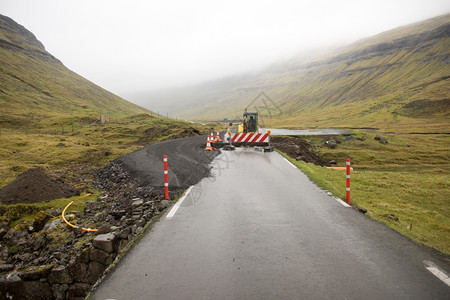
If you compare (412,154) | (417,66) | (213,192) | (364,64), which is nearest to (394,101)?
(417,66)

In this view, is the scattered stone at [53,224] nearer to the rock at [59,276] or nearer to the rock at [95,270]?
the rock at [59,276]

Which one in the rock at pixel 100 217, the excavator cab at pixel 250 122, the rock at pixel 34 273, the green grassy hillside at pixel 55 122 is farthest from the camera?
the excavator cab at pixel 250 122

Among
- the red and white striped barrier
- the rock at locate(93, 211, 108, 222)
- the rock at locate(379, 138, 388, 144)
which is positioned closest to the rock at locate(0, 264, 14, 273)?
the rock at locate(93, 211, 108, 222)

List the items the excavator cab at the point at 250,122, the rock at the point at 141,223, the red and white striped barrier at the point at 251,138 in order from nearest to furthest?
the rock at the point at 141,223 < the red and white striped barrier at the point at 251,138 < the excavator cab at the point at 250,122

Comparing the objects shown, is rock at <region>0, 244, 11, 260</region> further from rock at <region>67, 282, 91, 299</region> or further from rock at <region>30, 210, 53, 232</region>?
rock at <region>67, 282, 91, 299</region>

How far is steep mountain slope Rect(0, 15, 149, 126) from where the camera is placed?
74.4m

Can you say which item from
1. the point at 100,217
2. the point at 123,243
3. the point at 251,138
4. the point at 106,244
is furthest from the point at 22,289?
the point at 251,138

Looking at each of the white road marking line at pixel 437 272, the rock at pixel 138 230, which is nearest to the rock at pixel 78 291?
the rock at pixel 138 230

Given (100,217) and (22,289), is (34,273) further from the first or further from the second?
(100,217)

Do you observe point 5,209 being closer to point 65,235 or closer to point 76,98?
point 65,235

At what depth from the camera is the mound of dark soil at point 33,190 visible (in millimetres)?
9648

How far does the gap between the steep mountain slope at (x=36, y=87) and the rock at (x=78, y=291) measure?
54.8 metres

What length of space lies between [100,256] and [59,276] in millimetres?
815

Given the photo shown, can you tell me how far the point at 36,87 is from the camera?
9981cm
